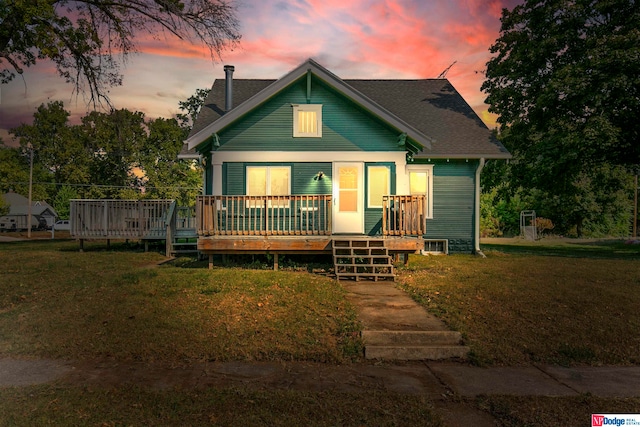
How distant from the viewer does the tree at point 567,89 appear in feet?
57.1

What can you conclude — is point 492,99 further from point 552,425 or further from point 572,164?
point 552,425

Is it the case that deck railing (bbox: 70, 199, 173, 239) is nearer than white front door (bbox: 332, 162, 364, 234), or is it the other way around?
white front door (bbox: 332, 162, 364, 234)

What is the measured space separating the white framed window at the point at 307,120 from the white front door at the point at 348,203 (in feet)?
4.35

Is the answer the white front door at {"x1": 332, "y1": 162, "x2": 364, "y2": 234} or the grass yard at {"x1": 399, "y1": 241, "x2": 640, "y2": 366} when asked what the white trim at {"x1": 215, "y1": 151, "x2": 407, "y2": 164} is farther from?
the grass yard at {"x1": 399, "y1": 241, "x2": 640, "y2": 366}

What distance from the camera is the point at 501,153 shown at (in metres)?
17.2

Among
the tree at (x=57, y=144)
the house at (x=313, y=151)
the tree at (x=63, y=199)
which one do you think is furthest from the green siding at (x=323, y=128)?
the tree at (x=63, y=199)

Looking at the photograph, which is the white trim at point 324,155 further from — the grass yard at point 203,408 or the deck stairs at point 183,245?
the grass yard at point 203,408

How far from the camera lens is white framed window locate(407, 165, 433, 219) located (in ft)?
58.0

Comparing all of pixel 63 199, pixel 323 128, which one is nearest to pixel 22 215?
pixel 63 199

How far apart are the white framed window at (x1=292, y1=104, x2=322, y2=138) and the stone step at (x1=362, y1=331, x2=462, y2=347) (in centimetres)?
957

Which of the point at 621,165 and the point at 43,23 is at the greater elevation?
the point at 43,23

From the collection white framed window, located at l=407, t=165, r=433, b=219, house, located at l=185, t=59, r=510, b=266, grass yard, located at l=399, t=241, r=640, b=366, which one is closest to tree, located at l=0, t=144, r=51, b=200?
house, located at l=185, t=59, r=510, b=266

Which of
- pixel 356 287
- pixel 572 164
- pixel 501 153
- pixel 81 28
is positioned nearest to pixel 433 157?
pixel 501 153

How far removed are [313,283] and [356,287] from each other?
0.98 meters
